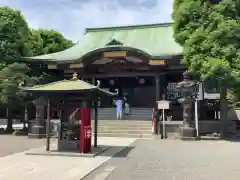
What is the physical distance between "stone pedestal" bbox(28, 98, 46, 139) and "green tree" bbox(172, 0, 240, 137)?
29.3 ft

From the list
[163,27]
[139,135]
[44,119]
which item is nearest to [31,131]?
[44,119]

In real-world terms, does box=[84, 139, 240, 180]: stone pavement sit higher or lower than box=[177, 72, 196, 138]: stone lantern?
lower

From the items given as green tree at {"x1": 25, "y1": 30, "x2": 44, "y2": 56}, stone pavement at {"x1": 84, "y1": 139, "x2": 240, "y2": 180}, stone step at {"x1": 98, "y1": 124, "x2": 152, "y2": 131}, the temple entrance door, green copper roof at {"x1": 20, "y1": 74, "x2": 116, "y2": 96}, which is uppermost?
green tree at {"x1": 25, "y1": 30, "x2": 44, "y2": 56}

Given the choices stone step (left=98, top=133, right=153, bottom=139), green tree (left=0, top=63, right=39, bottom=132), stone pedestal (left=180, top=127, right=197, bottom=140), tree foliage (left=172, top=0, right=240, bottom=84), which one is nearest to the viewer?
tree foliage (left=172, top=0, right=240, bottom=84)

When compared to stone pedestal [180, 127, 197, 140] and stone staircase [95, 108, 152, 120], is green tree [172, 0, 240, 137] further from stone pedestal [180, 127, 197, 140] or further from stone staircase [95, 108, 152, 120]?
stone staircase [95, 108, 152, 120]

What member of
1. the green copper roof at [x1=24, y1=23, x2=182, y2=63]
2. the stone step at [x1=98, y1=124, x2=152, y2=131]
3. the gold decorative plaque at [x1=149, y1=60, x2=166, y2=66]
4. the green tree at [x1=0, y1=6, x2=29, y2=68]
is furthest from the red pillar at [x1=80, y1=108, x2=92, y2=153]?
the green tree at [x1=0, y1=6, x2=29, y2=68]

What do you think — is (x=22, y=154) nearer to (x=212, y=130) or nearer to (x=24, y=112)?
(x=24, y=112)

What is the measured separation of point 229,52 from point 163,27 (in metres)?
12.9

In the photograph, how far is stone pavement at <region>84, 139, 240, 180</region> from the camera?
8234mm

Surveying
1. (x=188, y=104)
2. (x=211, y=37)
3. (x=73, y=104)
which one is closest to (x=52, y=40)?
(x=188, y=104)

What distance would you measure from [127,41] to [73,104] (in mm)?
15897

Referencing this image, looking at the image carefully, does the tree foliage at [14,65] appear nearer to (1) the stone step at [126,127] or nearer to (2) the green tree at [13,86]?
(2) the green tree at [13,86]

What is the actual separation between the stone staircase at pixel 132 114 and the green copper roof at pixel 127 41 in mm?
4383

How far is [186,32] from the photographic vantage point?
60.3 ft
